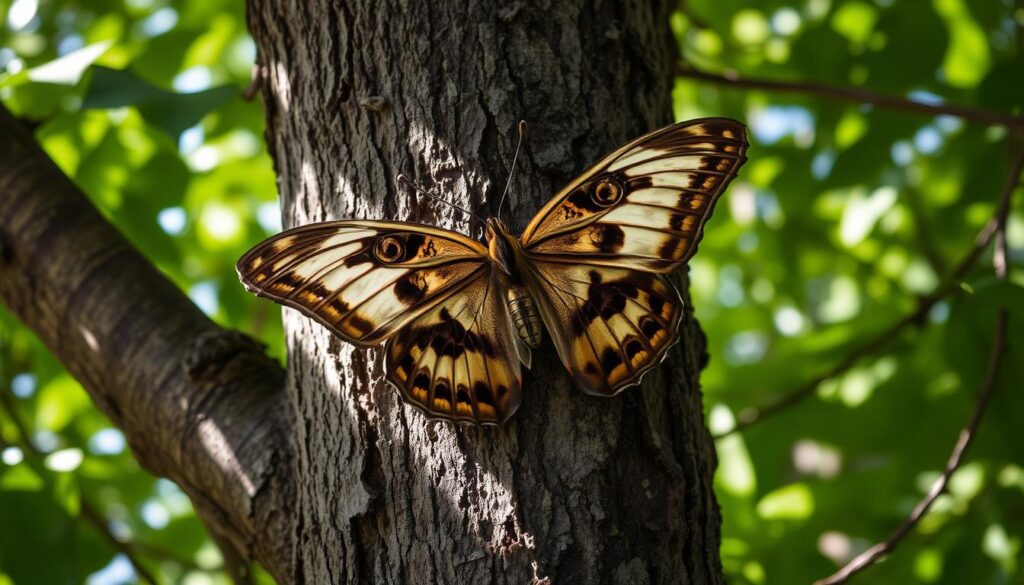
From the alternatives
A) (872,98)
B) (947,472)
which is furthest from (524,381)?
(872,98)

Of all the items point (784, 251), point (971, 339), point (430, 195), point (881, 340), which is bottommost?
point (784, 251)

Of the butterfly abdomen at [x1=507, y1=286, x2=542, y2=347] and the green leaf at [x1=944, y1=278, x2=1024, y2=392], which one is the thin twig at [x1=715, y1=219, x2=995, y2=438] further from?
the butterfly abdomen at [x1=507, y1=286, x2=542, y2=347]

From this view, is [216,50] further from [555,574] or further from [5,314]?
[555,574]

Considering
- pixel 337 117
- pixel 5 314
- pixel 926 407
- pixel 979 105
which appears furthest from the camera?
pixel 5 314

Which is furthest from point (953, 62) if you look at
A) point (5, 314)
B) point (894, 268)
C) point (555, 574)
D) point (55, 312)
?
point (5, 314)

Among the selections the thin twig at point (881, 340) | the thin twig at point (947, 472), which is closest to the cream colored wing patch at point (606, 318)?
the thin twig at point (947, 472)

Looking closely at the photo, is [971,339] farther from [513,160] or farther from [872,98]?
[513,160]
